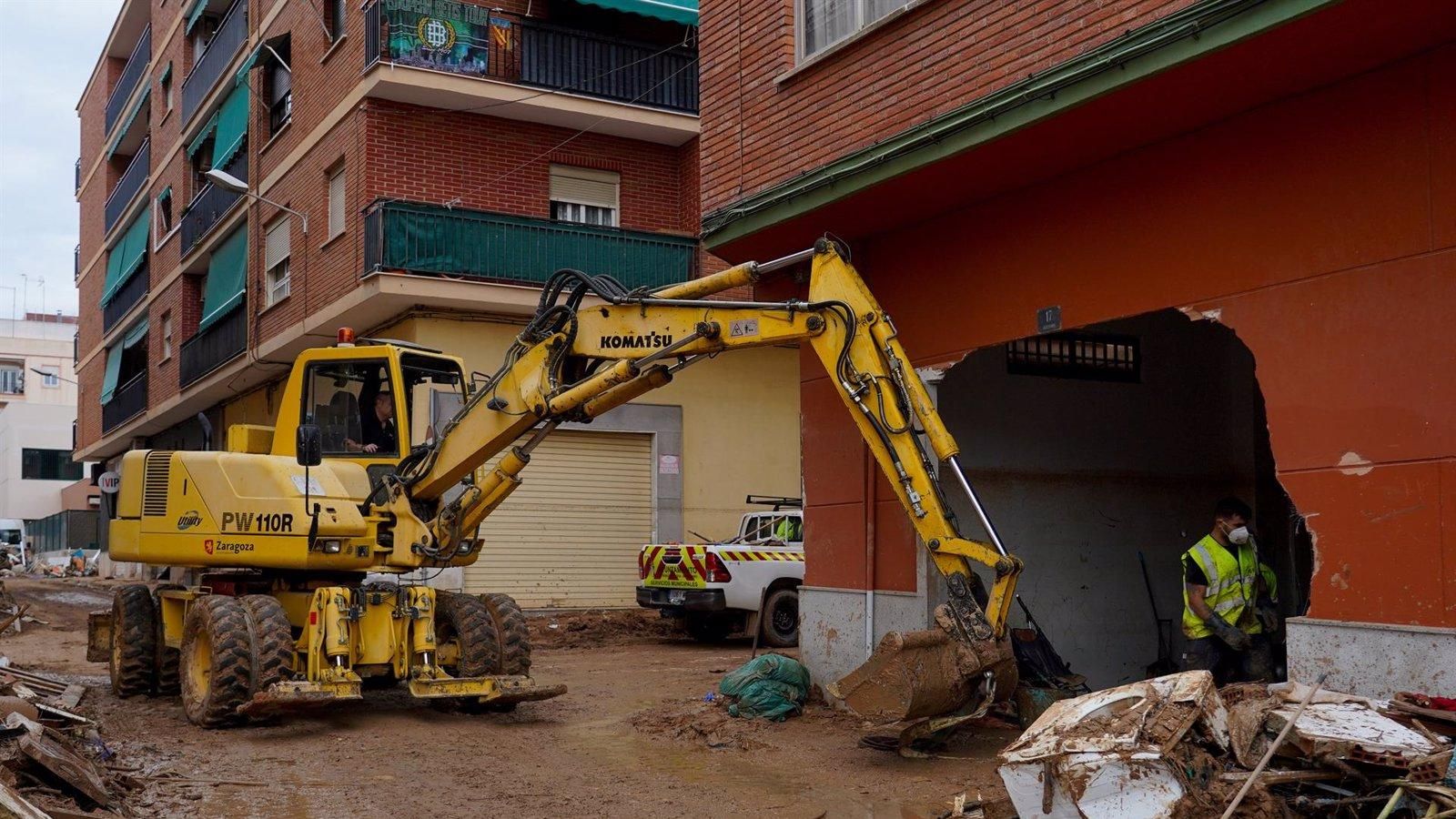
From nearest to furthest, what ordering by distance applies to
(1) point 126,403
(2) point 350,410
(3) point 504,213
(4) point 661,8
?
(2) point 350,410, (3) point 504,213, (4) point 661,8, (1) point 126,403

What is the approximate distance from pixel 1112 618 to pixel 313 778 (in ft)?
23.3

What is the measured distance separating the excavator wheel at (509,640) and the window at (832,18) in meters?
5.33

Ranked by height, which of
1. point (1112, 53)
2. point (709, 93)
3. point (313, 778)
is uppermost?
point (709, 93)

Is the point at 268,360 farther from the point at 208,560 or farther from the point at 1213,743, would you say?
the point at 1213,743

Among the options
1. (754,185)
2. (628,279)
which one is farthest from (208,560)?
(628,279)

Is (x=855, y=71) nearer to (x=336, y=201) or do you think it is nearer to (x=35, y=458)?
(x=336, y=201)

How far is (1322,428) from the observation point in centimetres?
764

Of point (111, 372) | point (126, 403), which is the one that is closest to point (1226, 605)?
point (126, 403)

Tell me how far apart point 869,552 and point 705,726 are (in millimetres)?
1983

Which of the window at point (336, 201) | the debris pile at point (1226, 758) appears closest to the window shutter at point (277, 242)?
the window at point (336, 201)

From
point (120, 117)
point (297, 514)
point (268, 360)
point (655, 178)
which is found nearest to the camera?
point (297, 514)

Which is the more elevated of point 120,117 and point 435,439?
point 120,117

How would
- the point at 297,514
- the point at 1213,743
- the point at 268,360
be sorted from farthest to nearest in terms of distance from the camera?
the point at 268,360, the point at 297,514, the point at 1213,743

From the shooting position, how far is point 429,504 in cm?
1166
